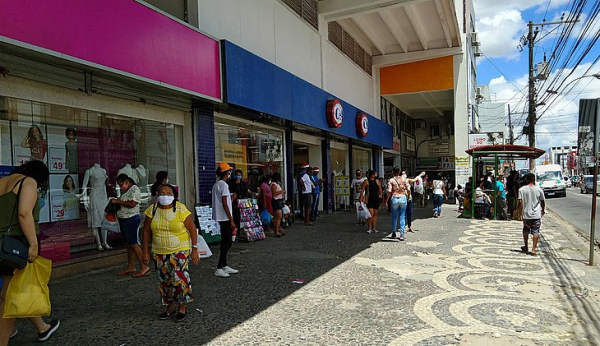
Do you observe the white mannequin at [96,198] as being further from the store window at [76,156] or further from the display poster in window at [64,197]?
the display poster in window at [64,197]

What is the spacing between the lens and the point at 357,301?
200 inches

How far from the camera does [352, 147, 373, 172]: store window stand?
2038 cm

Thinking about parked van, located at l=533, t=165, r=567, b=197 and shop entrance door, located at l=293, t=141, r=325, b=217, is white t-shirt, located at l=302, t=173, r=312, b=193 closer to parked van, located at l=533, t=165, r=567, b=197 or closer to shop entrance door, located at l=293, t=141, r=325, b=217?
shop entrance door, located at l=293, t=141, r=325, b=217

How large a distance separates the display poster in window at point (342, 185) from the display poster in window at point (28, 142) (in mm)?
11446

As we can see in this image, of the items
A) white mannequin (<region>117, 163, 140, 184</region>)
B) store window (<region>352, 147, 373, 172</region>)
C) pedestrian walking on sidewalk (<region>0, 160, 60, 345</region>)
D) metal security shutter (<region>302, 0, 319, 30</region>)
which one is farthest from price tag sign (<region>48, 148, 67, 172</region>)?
store window (<region>352, 147, 373, 172</region>)

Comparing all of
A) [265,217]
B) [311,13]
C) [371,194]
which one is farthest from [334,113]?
[265,217]

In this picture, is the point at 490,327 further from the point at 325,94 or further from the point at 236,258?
the point at 325,94

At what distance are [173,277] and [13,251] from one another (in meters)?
1.49

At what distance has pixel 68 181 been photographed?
22.9 ft

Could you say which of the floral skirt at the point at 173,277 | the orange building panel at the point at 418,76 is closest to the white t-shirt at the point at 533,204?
the floral skirt at the point at 173,277

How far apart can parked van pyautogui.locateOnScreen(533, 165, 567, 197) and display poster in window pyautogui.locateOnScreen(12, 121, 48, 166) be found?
93.4 ft

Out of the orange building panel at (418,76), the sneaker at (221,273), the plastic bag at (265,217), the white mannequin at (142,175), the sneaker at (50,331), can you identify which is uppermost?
the orange building panel at (418,76)

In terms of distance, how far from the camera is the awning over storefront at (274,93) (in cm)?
891

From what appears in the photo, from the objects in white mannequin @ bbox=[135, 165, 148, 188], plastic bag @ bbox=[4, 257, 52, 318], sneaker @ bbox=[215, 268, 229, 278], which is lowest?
sneaker @ bbox=[215, 268, 229, 278]
